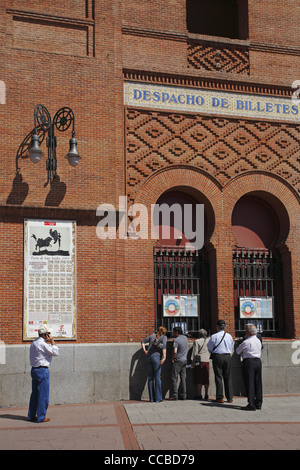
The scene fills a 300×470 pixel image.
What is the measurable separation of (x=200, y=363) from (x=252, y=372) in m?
1.74

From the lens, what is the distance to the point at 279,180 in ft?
43.0

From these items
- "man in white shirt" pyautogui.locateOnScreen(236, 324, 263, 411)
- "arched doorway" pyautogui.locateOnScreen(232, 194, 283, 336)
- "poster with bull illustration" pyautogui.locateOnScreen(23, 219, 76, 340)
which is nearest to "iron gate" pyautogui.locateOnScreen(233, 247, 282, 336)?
"arched doorway" pyautogui.locateOnScreen(232, 194, 283, 336)

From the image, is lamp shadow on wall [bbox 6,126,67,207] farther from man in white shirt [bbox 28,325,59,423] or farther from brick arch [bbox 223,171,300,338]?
brick arch [bbox 223,171,300,338]

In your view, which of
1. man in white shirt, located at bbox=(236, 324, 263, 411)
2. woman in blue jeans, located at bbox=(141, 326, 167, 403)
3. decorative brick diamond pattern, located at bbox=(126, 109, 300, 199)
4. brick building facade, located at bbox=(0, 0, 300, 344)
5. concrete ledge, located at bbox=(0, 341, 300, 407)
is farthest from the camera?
decorative brick diamond pattern, located at bbox=(126, 109, 300, 199)

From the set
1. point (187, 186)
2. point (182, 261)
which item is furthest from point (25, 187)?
point (182, 261)

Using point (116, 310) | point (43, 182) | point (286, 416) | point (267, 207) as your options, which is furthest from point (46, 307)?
point (267, 207)

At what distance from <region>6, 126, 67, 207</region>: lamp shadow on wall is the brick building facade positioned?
3cm

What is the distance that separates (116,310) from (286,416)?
4171 millimetres

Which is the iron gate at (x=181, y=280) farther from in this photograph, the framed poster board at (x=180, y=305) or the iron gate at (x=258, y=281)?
the iron gate at (x=258, y=281)

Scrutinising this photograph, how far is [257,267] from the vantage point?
12945 mm

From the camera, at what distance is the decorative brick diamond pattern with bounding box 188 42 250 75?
43.0ft

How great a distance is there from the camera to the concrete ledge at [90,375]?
1069cm

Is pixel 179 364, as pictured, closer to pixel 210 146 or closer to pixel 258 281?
pixel 258 281
